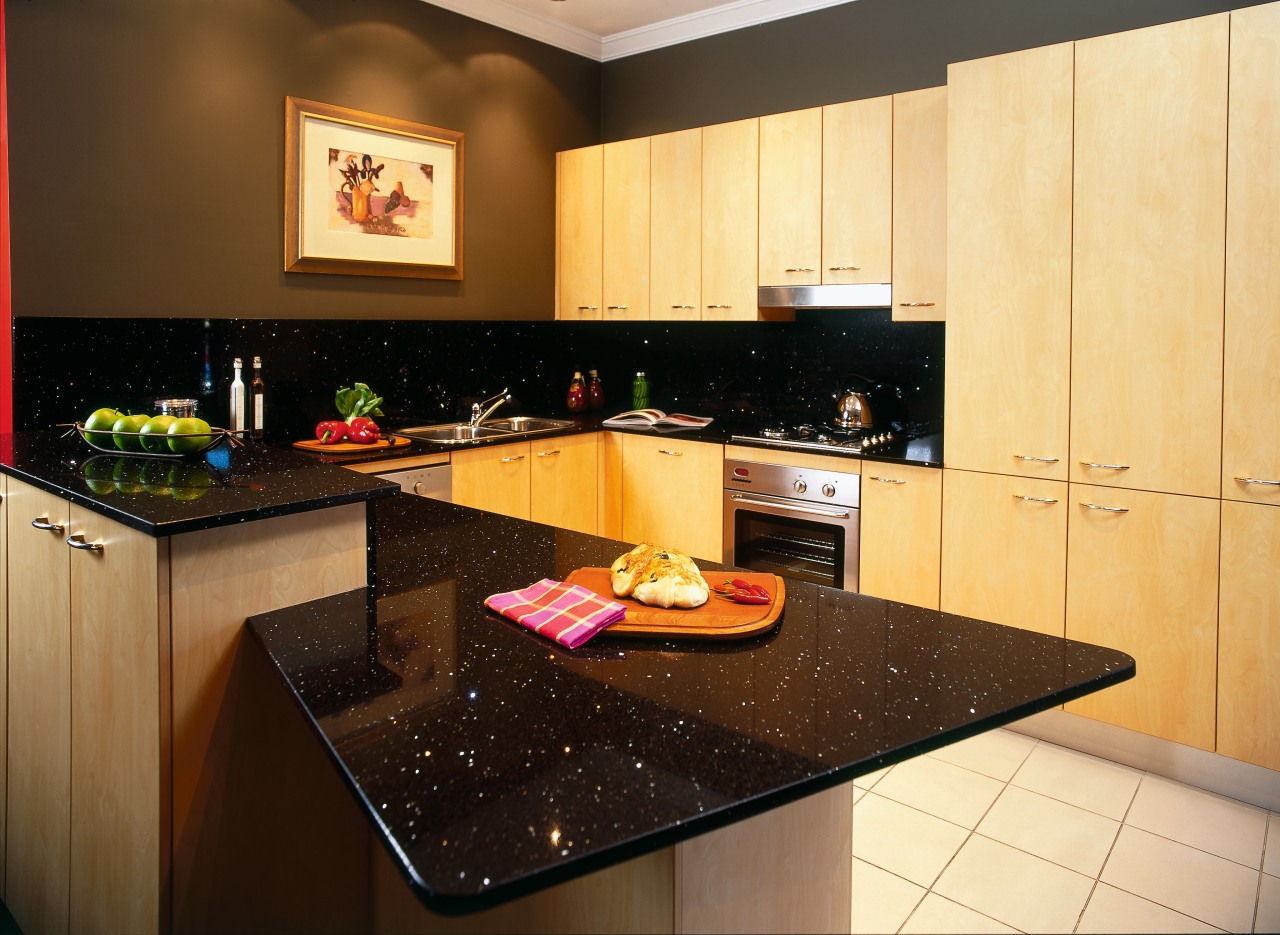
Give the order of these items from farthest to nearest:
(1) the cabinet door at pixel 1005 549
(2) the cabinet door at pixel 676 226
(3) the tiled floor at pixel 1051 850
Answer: (2) the cabinet door at pixel 676 226 → (1) the cabinet door at pixel 1005 549 → (3) the tiled floor at pixel 1051 850

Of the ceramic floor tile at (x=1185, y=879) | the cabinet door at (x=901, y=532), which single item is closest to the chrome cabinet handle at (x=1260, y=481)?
the cabinet door at (x=901, y=532)

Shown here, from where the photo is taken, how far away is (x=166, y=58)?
325 centimetres

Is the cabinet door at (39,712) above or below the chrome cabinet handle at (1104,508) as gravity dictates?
below

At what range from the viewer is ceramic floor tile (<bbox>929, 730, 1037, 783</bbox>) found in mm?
2922

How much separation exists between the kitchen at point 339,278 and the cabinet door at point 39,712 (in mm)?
1243

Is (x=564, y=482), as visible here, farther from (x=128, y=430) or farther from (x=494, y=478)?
→ (x=128, y=430)

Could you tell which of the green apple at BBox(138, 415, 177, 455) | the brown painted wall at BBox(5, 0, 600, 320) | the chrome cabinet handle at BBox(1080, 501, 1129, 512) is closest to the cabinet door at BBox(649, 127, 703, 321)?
the brown painted wall at BBox(5, 0, 600, 320)

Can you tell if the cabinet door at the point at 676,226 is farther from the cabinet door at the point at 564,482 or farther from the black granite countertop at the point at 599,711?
the black granite countertop at the point at 599,711

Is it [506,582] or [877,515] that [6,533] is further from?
[877,515]

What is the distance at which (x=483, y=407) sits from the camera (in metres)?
4.47

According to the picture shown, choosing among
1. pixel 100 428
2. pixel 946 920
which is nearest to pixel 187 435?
pixel 100 428

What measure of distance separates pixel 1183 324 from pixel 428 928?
2542mm

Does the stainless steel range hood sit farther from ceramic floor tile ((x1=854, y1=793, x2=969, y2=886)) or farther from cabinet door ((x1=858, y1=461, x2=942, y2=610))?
ceramic floor tile ((x1=854, y1=793, x2=969, y2=886))

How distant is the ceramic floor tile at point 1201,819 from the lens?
8.16 ft
